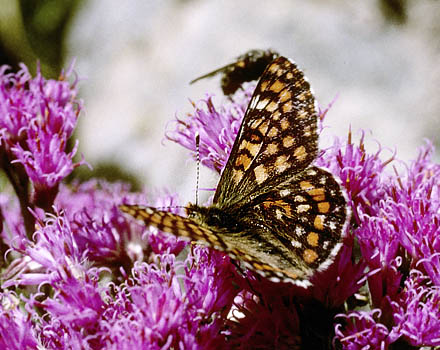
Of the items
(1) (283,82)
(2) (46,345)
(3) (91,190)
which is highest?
(1) (283,82)

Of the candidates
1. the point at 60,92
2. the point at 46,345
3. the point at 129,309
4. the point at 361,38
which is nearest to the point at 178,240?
the point at 129,309

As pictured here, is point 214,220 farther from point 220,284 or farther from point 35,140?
point 35,140

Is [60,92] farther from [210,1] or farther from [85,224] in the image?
[210,1]

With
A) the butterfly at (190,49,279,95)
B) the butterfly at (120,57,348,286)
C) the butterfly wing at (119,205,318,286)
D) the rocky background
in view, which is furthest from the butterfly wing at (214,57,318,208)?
the rocky background

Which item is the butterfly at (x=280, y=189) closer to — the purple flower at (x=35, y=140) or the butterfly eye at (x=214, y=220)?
the butterfly eye at (x=214, y=220)

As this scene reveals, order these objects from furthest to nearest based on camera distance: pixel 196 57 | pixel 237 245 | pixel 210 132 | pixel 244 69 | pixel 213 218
A: pixel 196 57, pixel 244 69, pixel 210 132, pixel 213 218, pixel 237 245

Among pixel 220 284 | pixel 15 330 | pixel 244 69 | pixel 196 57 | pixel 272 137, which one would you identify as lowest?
pixel 15 330

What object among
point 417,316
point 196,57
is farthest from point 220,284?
point 196,57
